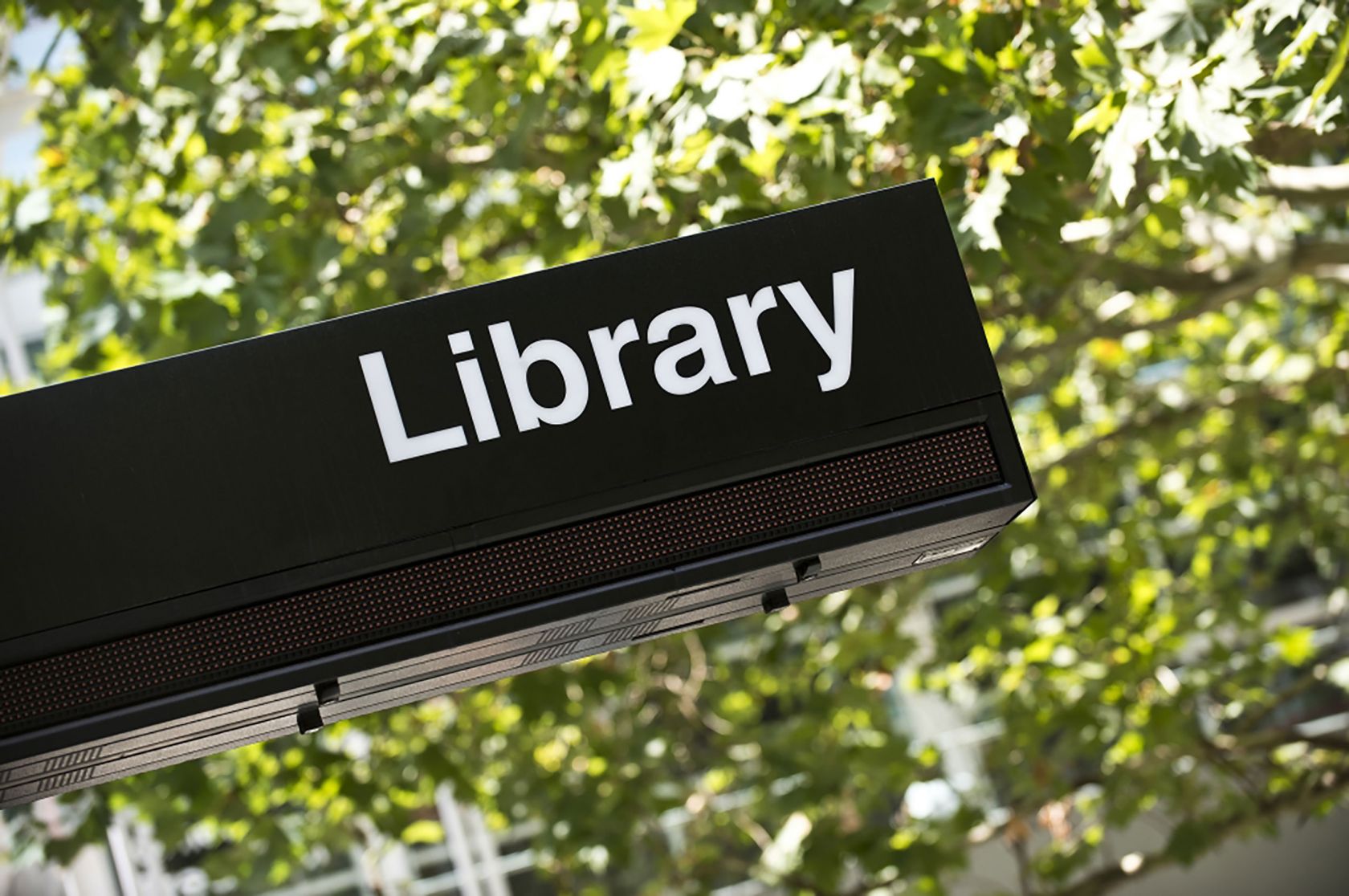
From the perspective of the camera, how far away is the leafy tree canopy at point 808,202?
8.63 feet

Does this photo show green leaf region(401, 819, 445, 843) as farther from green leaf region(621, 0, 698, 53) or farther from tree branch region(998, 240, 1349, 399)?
green leaf region(621, 0, 698, 53)

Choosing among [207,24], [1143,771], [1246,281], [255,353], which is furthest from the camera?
[1143,771]

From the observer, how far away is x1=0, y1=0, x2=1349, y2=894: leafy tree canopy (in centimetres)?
263

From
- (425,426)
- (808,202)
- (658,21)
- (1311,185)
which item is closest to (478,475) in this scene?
(425,426)

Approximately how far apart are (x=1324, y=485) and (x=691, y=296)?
5.70 m

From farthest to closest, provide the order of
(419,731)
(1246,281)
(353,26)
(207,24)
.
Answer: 1. (419,731)
2. (1246,281)
3. (207,24)
4. (353,26)

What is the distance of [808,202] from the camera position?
10.8 feet

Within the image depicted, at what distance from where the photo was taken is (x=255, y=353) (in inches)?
68.2

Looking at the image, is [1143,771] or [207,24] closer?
[207,24]

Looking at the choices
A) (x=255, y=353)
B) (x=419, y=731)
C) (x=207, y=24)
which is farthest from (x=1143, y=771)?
(x=255, y=353)

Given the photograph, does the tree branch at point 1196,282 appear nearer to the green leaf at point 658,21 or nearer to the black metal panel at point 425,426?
the green leaf at point 658,21

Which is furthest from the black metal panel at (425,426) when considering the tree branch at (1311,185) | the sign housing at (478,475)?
the tree branch at (1311,185)

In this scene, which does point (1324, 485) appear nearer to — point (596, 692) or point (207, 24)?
point (596, 692)

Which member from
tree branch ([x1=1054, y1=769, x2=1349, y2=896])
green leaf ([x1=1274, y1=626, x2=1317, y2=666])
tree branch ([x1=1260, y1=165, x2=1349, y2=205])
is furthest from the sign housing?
green leaf ([x1=1274, y1=626, x2=1317, y2=666])
